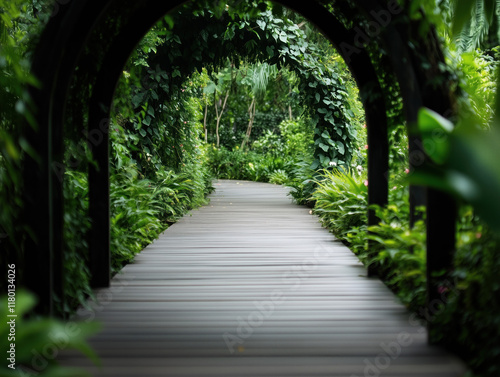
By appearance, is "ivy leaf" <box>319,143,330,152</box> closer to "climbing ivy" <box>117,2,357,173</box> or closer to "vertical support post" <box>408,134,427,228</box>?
"climbing ivy" <box>117,2,357,173</box>

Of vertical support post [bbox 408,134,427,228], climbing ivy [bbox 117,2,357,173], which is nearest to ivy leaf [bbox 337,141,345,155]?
climbing ivy [bbox 117,2,357,173]

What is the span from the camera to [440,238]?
8.40 feet

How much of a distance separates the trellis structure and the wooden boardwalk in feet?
1.20

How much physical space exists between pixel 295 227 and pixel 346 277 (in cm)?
281

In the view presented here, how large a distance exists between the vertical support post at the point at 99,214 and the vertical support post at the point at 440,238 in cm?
215

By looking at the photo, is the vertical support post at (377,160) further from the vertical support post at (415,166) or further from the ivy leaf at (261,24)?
the ivy leaf at (261,24)

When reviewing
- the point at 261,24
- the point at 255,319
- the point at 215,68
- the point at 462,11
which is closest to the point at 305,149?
the point at 215,68

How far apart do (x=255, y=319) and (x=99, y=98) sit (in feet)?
5.90

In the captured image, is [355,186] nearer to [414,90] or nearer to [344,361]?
[414,90]

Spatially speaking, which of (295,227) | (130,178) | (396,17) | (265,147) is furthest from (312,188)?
(265,147)

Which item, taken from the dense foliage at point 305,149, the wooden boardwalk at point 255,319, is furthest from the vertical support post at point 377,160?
the wooden boardwalk at point 255,319

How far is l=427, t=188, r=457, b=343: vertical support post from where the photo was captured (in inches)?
99.8

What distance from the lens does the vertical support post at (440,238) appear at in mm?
2535

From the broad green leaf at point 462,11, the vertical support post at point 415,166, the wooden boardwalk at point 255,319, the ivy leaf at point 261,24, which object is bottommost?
the wooden boardwalk at point 255,319
